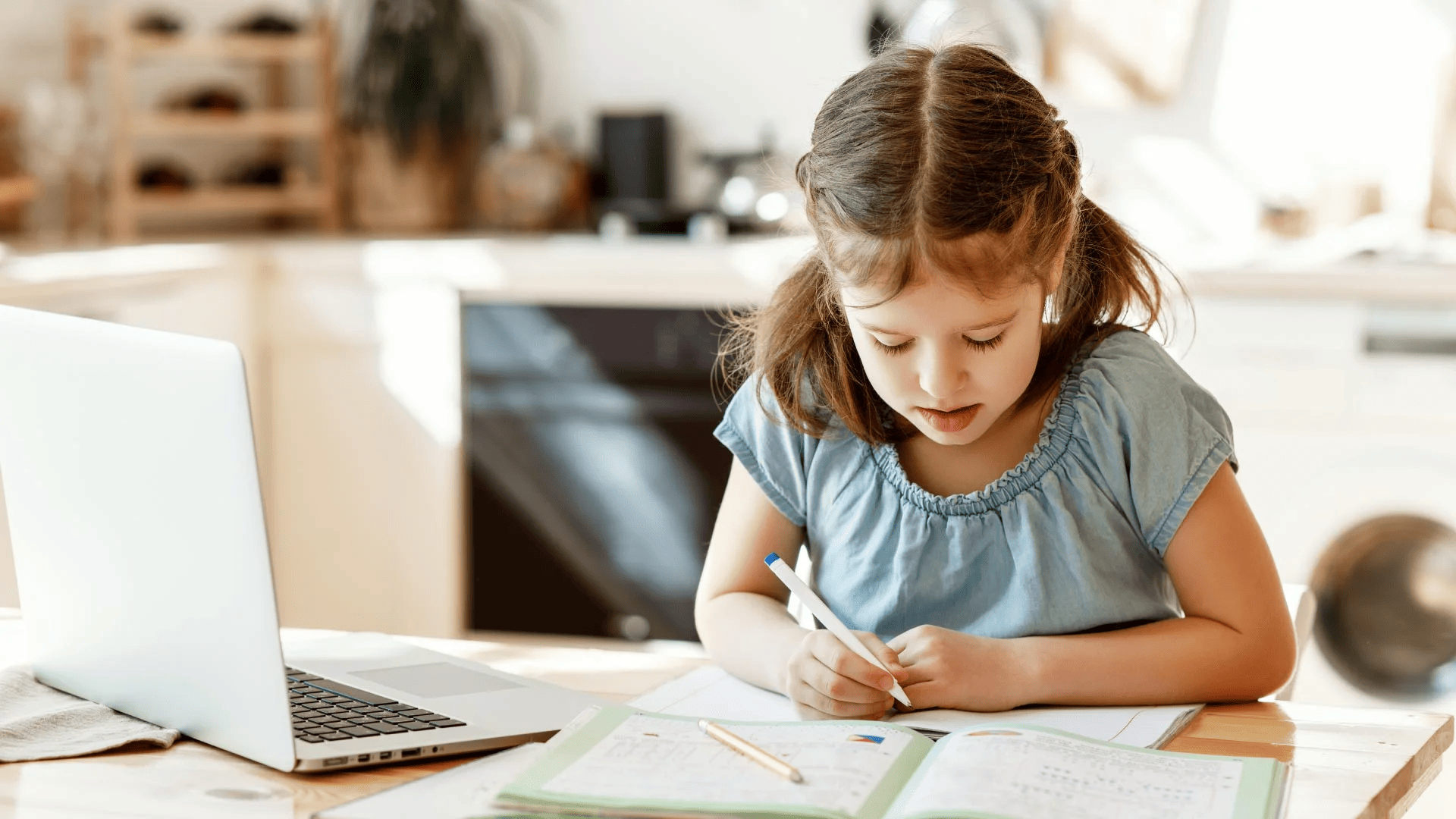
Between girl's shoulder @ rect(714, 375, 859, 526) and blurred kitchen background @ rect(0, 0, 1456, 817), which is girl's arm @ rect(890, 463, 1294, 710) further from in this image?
blurred kitchen background @ rect(0, 0, 1456, 817)

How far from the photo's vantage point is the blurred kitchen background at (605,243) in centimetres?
259

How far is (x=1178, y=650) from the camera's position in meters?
1.04

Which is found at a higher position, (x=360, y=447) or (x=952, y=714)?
(x=952, y=714)

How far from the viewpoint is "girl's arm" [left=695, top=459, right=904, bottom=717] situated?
0.96 metres

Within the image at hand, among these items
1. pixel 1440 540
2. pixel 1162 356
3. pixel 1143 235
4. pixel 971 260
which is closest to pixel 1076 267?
pixel 1162 356

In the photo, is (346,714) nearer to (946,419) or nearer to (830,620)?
(830,620)

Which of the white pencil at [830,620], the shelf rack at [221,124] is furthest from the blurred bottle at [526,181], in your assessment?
the white pencil at [830,620]

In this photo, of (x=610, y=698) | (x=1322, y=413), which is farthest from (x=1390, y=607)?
(x=610, y=698)

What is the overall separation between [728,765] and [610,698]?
0.70ft

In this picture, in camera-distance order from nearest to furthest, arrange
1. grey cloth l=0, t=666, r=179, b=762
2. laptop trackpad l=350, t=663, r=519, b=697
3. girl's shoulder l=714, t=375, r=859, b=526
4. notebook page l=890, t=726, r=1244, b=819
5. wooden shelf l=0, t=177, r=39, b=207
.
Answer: notebook page l=890, t=726, r=1244, b=819 < grey cloth l=0, t=666, r=179, b=762 < laptop trackpad l=350, t=663, r=519, b=697 < girl's shoulder l=714, t=375, r=859, b=526 < wooden shelf l=0, t=177, r=39, b=207

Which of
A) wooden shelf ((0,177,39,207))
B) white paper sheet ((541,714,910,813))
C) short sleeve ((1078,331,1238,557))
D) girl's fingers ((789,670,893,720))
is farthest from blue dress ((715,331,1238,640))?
wooden shelf ((0,177,39,207))

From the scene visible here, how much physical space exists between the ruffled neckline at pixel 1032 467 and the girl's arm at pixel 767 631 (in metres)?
0.13

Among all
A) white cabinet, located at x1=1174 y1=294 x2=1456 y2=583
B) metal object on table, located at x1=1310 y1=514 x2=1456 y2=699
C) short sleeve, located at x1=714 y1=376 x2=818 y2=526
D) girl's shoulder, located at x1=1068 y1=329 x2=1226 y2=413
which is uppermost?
girl's shoulder, located at x1=1068 y1=329 x2=1226 y2=413

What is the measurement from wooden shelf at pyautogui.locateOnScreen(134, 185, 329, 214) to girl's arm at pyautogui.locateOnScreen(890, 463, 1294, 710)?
2.52 meters
